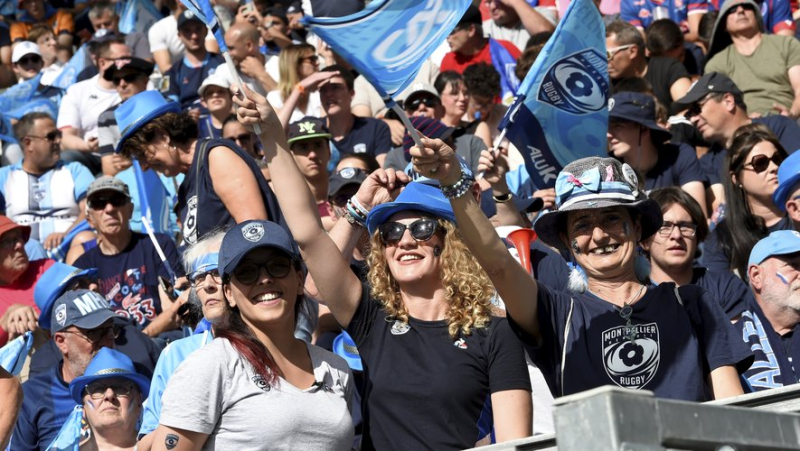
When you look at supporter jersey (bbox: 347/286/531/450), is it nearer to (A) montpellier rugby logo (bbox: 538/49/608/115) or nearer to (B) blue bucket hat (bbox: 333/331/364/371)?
(B) blue bucket hat (bbox: 333/331/364/371)

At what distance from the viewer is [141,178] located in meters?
8.08

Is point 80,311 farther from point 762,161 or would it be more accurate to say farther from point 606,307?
point 762,161

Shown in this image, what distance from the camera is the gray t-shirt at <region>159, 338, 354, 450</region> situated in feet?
11.7

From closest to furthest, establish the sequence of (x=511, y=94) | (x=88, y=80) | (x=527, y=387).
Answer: (x=527, y=387) → (x=511, y=94) → (x=88, y=80)

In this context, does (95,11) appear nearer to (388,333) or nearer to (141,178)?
(141,178)

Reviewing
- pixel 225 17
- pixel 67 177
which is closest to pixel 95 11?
pixel 225 17

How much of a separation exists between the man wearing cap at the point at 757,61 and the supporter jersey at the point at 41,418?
220 inches

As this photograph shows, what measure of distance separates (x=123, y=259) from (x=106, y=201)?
409 millimetres

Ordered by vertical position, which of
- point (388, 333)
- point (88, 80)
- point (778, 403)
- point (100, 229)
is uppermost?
point (88, 80)

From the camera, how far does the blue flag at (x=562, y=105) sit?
5980mm

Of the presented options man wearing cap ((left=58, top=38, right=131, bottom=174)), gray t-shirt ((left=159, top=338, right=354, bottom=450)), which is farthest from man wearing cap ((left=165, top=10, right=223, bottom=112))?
gray t-shirt ((left=159, top=338, right=354, bottom=450))

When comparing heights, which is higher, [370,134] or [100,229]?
[370,134]

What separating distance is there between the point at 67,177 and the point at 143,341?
4429mm

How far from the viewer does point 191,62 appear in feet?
40.0
